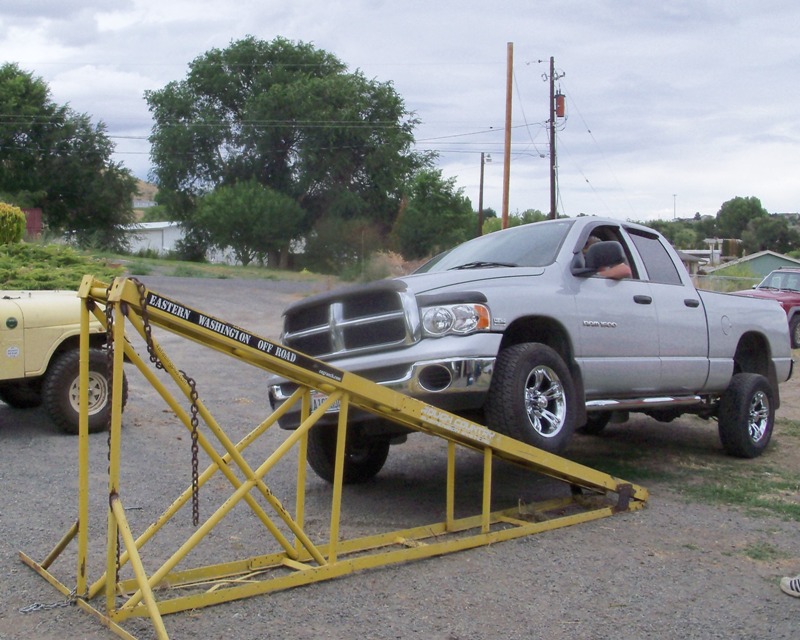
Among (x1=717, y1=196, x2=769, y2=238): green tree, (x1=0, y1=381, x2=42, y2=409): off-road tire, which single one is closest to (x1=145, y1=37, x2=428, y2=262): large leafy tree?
(x1=0, y1=381, x2=42, y2=409): off-road tire

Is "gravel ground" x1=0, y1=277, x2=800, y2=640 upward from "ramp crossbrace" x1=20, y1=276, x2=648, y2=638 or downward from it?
downward

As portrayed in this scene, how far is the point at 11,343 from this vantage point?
8.12 metres

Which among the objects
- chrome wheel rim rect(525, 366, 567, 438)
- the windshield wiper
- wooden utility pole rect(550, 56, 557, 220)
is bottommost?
chrome wheel rim rect(525, 366, 567, 438)

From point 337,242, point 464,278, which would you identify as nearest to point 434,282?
point 464,278

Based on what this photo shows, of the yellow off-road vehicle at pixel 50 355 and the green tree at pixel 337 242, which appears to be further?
the green tree at pixel 337 242

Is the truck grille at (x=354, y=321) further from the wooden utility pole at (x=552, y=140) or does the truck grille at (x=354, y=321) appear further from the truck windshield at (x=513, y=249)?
the wooden utility pole at (x=552, y=140)

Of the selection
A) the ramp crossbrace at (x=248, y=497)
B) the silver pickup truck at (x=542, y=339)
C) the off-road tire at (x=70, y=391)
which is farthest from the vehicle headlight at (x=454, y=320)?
the off-road tire at (x=70, y=391)

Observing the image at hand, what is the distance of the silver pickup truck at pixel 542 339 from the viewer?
238 inches

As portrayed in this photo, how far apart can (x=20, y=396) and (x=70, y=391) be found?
109cm

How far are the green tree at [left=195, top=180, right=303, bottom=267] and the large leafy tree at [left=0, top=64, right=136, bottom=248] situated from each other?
15.0ft

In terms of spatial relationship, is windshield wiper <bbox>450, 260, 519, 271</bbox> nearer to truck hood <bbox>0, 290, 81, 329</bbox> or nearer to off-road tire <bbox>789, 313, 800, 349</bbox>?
truck hood <bbox>0, 290, 81, 329</bbox>

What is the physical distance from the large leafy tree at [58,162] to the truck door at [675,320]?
42269mm

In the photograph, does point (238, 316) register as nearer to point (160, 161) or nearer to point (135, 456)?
point (135, 456)

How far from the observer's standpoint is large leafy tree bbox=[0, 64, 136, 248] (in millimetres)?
47750
